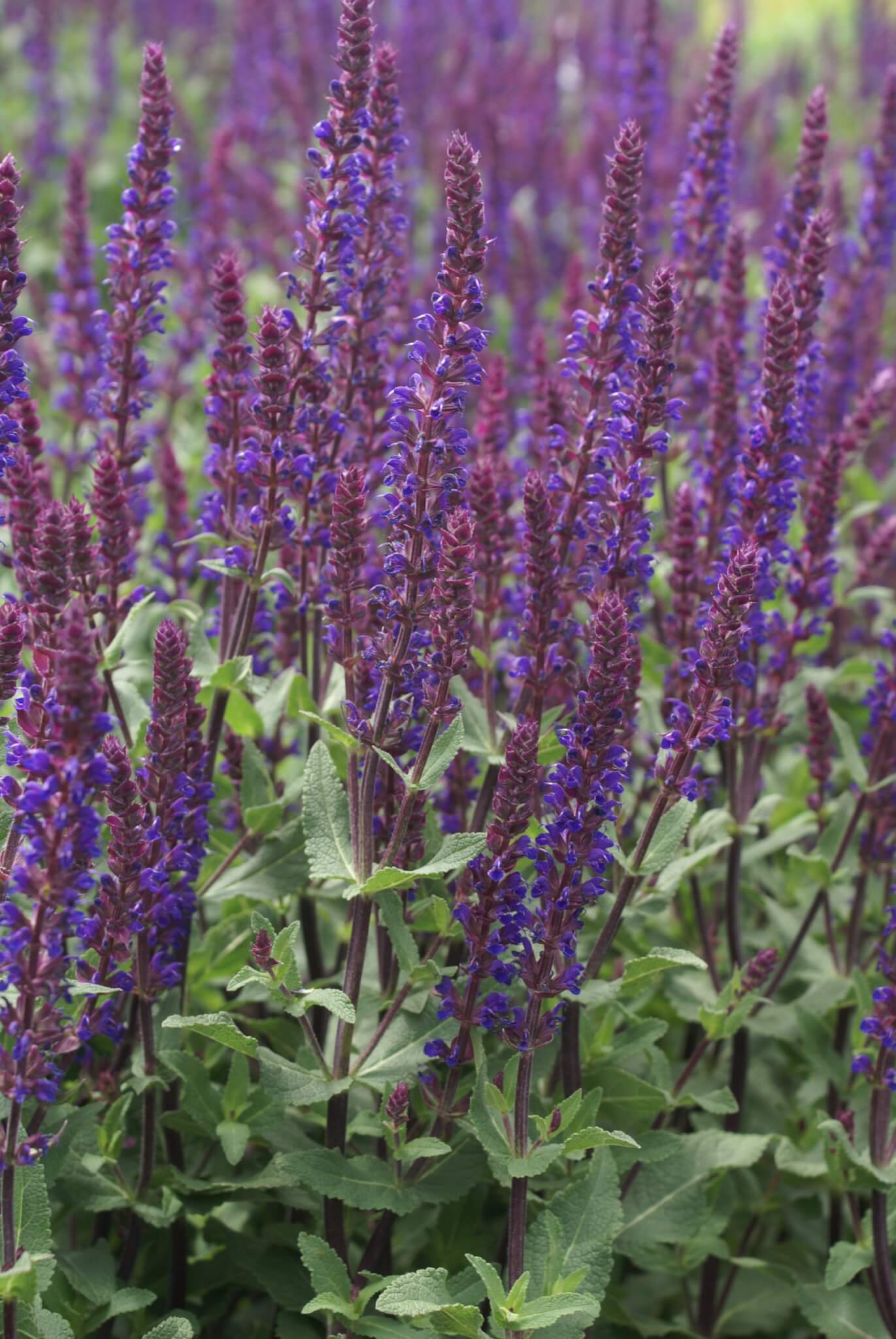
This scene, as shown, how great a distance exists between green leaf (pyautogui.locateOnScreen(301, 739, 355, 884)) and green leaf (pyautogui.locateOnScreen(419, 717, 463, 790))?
1.07 ft

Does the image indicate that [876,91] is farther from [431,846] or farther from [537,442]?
[431,846]

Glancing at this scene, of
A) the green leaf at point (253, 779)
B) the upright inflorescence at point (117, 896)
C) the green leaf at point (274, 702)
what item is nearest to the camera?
the upright inflorescence at point (117, 896)

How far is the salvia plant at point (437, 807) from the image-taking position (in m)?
3.16

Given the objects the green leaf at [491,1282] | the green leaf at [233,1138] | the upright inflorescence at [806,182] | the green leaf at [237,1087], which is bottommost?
the green leaf at [491,1282]

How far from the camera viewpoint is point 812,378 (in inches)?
185

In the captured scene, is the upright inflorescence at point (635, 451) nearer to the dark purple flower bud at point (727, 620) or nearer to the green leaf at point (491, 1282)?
the dark purple flower bud at point (727, 620)

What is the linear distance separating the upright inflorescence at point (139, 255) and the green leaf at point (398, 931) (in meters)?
1.72

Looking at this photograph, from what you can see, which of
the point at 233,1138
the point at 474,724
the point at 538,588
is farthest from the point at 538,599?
the point at 233,1138

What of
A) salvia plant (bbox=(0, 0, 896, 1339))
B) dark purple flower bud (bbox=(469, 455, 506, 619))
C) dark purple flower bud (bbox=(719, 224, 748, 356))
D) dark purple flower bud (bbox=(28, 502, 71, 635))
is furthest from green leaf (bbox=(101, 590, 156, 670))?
dark purple flower bud (bbox=(719, 224, 748, 356))

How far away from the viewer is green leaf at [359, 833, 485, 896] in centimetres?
317

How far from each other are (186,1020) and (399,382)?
7.65 feet

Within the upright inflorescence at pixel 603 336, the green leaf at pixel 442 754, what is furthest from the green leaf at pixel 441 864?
the upright inflorescence at pixel 603 336

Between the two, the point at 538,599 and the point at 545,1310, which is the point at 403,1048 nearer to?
the point at 545,1310

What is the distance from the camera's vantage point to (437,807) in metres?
4.46
